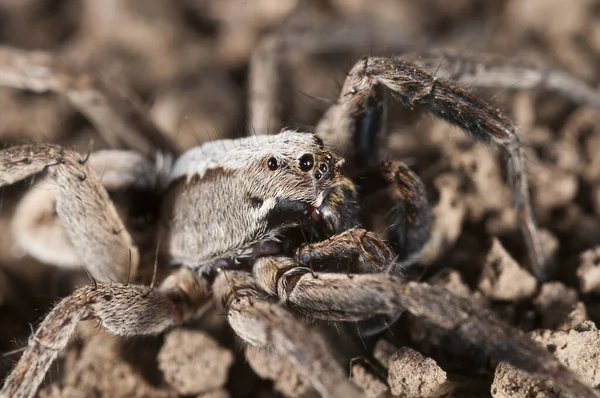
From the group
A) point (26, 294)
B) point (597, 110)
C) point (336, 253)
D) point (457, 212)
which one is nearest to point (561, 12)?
point (597, 110)

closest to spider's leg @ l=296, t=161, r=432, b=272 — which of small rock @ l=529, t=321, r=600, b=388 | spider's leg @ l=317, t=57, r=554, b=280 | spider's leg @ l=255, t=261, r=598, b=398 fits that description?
spider's leg @ l=255, t=261, r=598, b=398

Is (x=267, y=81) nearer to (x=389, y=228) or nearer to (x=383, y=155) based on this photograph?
(x=383, y=155)

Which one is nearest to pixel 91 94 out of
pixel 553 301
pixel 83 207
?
pixel 83 207

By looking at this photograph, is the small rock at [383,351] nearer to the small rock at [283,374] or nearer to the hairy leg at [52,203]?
the small rock at [283,374]

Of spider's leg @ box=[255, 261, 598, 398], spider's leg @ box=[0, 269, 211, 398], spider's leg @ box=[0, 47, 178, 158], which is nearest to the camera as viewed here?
spider's leg @ box=[255, 261, 598, 398]

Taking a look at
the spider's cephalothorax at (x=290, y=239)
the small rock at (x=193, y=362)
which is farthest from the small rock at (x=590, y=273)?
the small rock at (x=193, y=362)

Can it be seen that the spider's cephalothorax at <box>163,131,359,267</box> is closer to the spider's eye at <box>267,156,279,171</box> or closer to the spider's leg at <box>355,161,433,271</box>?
the spider's eye at <box>267,156,279,171</box>
